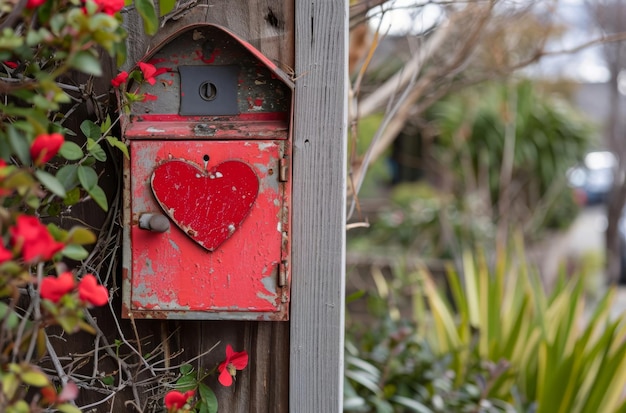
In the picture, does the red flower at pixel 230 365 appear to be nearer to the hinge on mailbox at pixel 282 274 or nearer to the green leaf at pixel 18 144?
the hinge on mailbox at pixel 282 274

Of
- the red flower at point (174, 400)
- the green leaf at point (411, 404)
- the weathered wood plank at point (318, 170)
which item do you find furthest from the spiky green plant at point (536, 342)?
the red flower at point (174, 400)

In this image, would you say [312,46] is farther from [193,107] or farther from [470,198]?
[470,198]

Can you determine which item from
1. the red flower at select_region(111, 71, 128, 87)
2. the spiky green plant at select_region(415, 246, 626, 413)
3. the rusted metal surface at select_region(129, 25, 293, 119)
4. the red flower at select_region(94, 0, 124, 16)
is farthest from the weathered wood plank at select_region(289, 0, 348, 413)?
the spiky green plant at select_region(415, 246, 626, 413)

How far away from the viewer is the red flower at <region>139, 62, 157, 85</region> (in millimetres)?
1087

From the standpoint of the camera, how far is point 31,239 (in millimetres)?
744

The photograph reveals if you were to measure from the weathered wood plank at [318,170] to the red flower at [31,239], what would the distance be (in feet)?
1.75

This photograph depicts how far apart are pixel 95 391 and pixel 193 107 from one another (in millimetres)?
538

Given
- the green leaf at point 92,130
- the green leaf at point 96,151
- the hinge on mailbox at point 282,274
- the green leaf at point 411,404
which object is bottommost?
the green leaf at point 411,404

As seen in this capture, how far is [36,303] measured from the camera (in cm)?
88

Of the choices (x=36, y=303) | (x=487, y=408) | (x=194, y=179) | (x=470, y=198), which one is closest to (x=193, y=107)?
(x=194, y=179)

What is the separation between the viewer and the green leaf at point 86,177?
3.20ft

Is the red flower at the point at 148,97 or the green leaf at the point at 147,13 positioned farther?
the red flower at the point at 148,97

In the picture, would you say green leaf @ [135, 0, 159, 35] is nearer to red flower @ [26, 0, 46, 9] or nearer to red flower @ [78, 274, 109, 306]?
red flower @ [26, 0, 46, 9]

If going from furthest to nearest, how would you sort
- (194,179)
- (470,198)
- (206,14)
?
(470,198) → (206,14) → (194,179)
